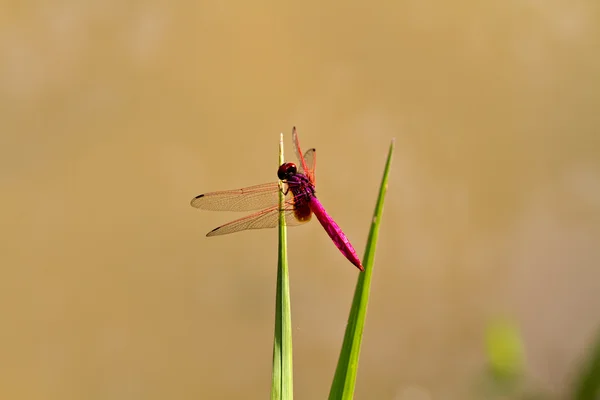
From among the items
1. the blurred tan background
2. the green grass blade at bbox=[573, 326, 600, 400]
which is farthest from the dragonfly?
the blurred tan background

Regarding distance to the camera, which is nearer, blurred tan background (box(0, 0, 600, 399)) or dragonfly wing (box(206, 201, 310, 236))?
dragonfly wing (box(206, 201, 310, 236))

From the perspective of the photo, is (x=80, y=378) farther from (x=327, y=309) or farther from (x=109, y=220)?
(x=327, y=309)

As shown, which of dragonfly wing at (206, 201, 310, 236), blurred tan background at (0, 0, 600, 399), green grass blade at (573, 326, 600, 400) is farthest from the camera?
blurred tan background at (0, 0, 600, 399)

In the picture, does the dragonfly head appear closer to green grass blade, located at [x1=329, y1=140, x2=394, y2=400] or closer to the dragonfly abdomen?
the dragonfly abdomen

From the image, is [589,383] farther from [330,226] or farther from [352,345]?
[330,226]

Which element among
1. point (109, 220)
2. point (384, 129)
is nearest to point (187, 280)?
point (109, 220)

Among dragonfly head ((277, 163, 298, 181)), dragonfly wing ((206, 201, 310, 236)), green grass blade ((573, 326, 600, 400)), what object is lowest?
green grass blade ((573, 326, 600, 400))

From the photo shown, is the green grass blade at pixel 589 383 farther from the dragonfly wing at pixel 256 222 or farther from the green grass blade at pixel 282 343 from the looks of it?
the dragonfly wing at pixel 256 222

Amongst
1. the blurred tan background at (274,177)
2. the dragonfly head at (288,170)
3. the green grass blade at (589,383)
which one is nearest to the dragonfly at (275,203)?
the dragonfly head at (288,170)
